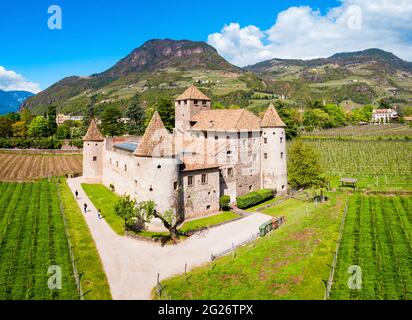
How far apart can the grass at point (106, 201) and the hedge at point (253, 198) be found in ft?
51.9

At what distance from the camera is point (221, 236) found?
33.8 m

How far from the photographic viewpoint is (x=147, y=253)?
29.8 metres

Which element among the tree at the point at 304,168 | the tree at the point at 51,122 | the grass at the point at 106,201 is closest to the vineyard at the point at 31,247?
the grass at the point at 106,201

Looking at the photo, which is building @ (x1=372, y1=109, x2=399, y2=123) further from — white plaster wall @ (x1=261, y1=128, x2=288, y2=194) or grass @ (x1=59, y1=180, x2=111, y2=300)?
grass @ (x1=59, y1=180, x2=111, y2=300)

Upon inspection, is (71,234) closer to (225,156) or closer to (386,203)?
(225,156)

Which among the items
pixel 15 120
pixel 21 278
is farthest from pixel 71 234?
pixel 15 120

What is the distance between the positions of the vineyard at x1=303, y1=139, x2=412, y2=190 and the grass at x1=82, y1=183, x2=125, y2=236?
3530 centimetres

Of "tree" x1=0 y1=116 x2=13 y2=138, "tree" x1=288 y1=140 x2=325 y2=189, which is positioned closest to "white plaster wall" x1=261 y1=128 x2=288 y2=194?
"tree" x1=288 y1=140 x2=325 y2=189

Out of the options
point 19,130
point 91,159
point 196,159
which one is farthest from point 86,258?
point 19,130

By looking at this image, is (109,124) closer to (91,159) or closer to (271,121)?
(91,159)

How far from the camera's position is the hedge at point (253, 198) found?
43.2m

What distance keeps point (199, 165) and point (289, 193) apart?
55.5 feet

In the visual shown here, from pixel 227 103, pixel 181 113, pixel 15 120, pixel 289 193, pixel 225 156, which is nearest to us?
pixel 225 156

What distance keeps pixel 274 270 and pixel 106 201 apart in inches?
1181
